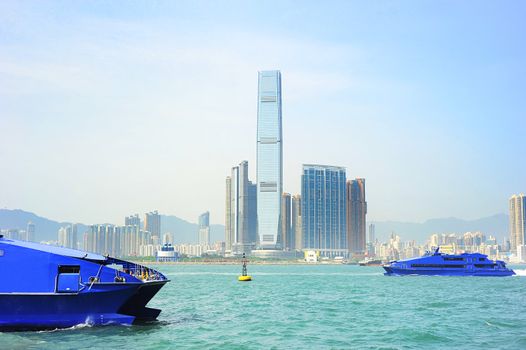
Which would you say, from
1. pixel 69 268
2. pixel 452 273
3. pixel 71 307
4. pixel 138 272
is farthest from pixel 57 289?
pixel 452 273

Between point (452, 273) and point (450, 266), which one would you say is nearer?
point (452, 273)

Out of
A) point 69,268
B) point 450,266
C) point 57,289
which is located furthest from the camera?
point 450,266

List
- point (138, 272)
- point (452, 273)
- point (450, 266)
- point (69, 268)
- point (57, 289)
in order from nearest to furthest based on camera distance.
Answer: point (57, 289), point (69, 268), point (138, 272), point (452, 273), point (450, 266)

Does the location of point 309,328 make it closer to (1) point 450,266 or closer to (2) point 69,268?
(2) point 69,268

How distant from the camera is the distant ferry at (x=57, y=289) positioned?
3050 cm

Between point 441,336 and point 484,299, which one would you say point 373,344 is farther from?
point 484,299

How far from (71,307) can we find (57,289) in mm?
1364

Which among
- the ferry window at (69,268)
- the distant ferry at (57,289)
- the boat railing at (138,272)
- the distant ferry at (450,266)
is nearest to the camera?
the distant ferry at (57,289)

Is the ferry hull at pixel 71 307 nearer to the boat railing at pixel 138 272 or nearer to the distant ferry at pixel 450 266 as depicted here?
the boat railing at pixel 138 272

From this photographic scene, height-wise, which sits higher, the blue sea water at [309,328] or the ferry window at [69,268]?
the ferry window at [69,268]

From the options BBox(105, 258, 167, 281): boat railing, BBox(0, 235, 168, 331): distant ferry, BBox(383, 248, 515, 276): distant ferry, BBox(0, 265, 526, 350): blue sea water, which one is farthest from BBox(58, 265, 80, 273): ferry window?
BBox(383, 248, 515, 276): distant ferry

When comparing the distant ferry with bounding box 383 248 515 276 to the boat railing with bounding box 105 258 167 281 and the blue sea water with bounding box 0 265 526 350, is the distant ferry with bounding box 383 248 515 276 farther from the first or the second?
the boat railing with bounding box 105 258 167 281

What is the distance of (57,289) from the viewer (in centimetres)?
3088

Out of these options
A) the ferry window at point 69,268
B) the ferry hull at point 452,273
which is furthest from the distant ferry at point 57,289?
the ferry hull at point 452,273
